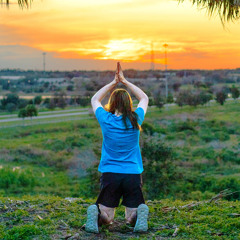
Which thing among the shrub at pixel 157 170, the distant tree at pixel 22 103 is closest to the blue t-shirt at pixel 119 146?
the shrub at pixel 157 170

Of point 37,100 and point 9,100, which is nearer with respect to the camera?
point 9,100

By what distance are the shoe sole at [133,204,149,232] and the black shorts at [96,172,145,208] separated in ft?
0.44

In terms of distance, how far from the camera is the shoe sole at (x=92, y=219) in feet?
15.3

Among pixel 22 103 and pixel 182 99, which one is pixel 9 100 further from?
pixel 182 99

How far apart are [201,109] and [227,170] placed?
30.7 m

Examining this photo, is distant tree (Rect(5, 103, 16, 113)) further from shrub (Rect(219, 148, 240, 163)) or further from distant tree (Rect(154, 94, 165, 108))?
shrub (Rect(219, 148, 240, 163))

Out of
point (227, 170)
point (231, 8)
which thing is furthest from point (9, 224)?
point (227, 170)

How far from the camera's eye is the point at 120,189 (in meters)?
4.79

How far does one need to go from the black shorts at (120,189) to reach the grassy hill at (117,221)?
0.37 metres

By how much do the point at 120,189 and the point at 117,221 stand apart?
0.79m

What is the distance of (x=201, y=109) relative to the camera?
52375 mm

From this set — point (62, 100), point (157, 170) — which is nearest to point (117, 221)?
point (157, 170)

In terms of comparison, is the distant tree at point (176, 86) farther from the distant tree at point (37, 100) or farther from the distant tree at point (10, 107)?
the distant tree at point (10, 107)

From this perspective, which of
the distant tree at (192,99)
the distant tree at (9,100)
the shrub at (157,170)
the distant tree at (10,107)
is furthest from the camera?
the distant tree at (192,99)
